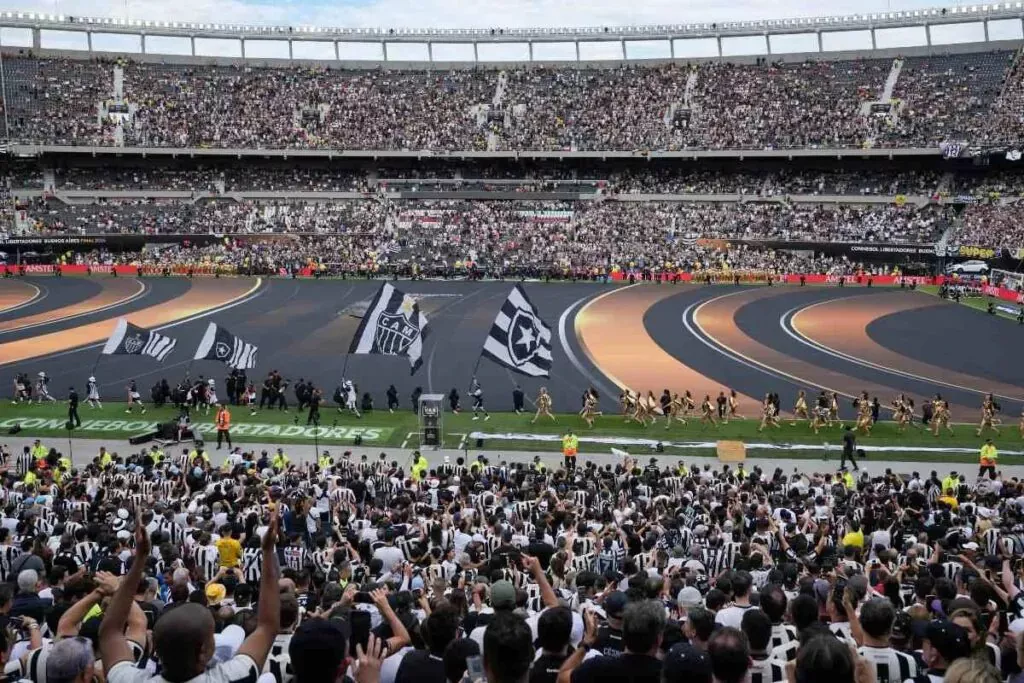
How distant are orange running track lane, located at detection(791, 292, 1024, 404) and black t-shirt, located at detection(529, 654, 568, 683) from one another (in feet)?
111

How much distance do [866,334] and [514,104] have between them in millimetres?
55517

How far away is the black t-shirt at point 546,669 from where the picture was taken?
588 centimetres

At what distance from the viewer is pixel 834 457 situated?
28.4 metres

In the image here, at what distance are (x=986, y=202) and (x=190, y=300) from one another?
6066cm

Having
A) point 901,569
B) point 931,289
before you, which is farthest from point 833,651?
point 931,289

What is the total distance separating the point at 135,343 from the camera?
32594 millimetres

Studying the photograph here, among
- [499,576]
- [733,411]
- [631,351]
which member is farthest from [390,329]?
[499,576]

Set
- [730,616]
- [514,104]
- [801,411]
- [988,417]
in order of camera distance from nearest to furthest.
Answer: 1. [730,616]
2. [988,417]
3. [801,411]
4. [514,104]

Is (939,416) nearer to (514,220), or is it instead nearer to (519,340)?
(519,340)

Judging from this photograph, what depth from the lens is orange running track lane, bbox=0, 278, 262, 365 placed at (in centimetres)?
4422

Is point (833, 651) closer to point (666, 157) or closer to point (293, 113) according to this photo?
point (666, 157)

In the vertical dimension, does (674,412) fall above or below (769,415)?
above

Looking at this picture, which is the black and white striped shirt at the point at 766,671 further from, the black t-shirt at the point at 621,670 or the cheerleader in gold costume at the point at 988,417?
the cheerleader in gold costume at the point at 988,417

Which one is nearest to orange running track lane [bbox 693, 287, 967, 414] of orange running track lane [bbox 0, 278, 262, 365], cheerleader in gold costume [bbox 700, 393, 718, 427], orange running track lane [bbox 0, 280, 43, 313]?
cheerleader in gold costume [bbox 700, 393, 718, 427]
